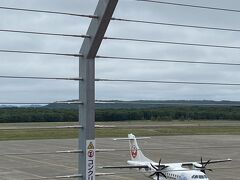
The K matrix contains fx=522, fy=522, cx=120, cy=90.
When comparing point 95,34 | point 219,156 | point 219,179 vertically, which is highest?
point 219,156

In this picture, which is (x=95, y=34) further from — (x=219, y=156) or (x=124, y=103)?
(x=219, y=156)

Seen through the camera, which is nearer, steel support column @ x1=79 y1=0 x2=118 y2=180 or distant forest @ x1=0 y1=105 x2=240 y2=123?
distant forest @ x1=0 y1=105 x2=240 y2=123

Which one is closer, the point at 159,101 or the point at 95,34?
the point at 95,34

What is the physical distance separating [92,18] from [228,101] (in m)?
1.20

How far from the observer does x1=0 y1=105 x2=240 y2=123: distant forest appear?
2.83m

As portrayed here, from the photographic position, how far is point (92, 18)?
118 inches

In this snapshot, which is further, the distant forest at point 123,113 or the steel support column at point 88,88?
the steel support column at point 88,88

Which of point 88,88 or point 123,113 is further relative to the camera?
point 123,113

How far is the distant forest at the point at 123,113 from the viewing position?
2830 millimetres

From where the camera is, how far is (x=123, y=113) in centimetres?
347

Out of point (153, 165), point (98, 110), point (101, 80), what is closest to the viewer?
point (101, 80)

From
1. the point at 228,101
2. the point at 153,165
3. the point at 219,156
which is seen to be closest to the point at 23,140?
the point at 219,156

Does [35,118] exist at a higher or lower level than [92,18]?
lower

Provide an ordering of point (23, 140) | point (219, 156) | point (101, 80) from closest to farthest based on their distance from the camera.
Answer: point (101, 80) → point (219, 156) → point (23, 140)
